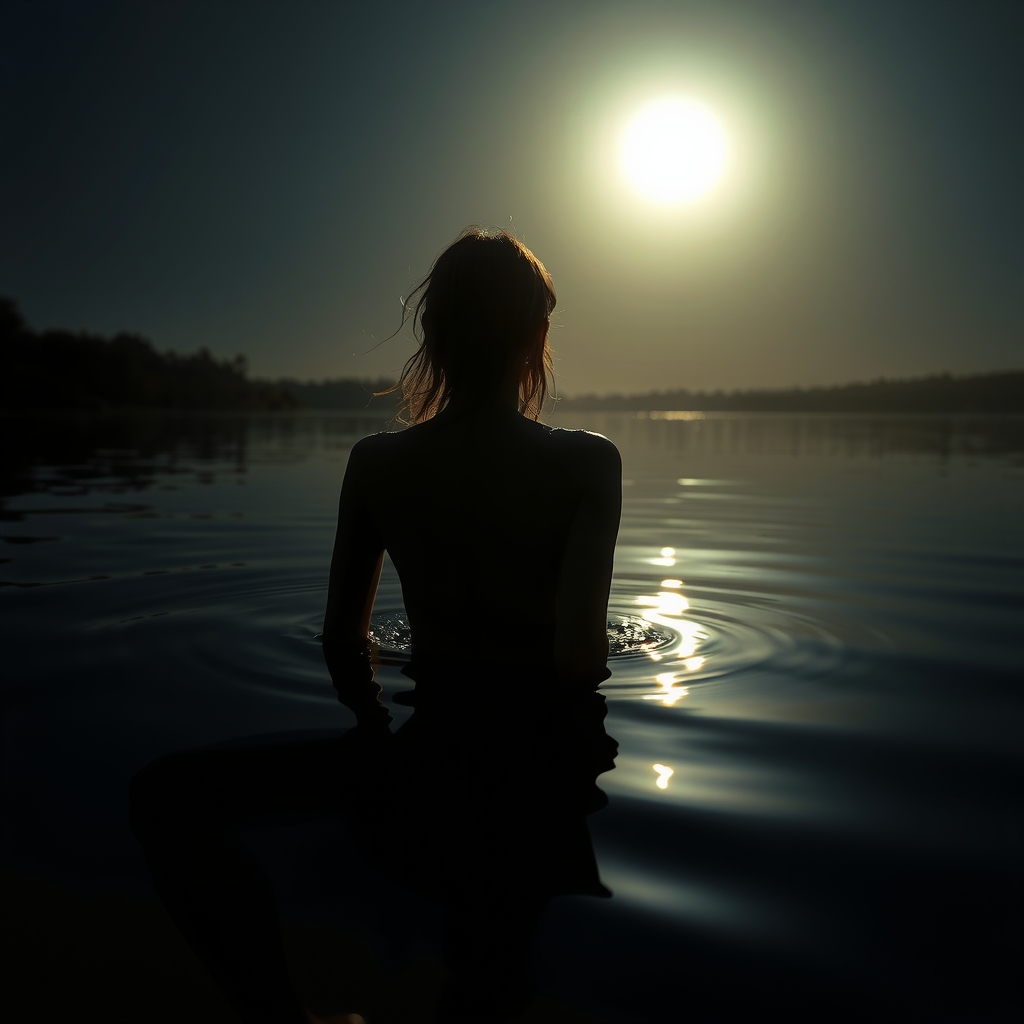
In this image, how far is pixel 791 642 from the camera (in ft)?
16.5

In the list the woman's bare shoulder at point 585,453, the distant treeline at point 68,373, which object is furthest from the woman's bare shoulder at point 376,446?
the distant treeline at point 68,373

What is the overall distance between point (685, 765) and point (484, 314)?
1.84 metres

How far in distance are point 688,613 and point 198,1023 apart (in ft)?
14.8

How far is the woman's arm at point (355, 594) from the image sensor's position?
3.42m

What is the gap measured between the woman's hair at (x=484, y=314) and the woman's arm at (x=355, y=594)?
19.2 inches

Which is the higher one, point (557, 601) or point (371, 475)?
point (371, 475)

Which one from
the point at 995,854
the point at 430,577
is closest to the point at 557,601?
the point at 430,577

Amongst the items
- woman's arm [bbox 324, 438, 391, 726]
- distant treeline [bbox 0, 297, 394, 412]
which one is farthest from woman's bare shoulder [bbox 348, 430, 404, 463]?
distant treeline [bbox 0, 297, 394, 412]

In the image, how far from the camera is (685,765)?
10.1 feet

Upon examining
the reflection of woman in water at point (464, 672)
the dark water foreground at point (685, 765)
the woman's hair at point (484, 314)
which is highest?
the woman's hair at point (484, 314)

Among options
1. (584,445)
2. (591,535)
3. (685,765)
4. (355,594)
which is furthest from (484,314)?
(685,765)

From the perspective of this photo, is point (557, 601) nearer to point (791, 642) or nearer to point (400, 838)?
point (400, 838)

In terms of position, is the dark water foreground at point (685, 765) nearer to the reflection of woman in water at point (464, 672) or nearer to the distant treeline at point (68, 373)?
the reflection of woman in water at point (464, 672)

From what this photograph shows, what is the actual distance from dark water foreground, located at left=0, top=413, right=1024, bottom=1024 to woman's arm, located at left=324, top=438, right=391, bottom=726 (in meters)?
0.14
